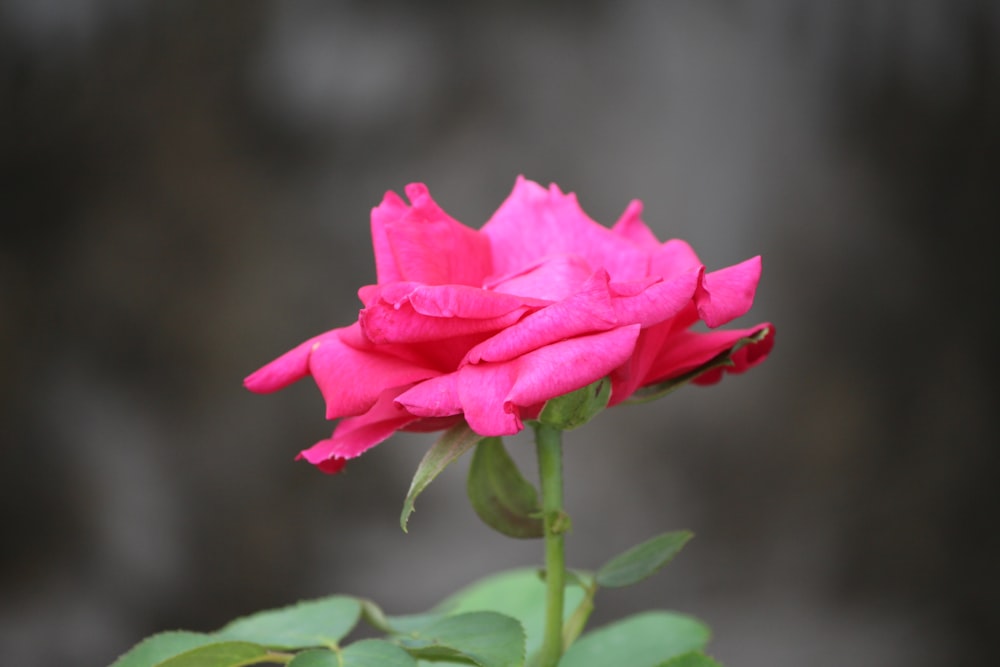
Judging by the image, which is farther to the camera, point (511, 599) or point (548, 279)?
point (511, 599)

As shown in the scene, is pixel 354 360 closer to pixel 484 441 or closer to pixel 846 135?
pixel 484 441

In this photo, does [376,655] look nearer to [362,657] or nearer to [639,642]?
[362,657]

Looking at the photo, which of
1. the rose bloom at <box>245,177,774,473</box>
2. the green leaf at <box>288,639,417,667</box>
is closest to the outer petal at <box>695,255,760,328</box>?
the rose bloom at <box>245,177,774,473</box>

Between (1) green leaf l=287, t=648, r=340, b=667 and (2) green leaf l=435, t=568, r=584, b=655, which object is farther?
(2) green leaf l=435, t=568, r=584, b=655

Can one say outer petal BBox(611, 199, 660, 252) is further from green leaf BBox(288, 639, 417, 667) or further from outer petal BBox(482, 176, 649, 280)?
green leaf BBox(288, 639, 417, 667)

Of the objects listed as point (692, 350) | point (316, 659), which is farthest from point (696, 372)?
point (316, 659)

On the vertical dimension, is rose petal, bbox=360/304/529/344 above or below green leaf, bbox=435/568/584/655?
above
